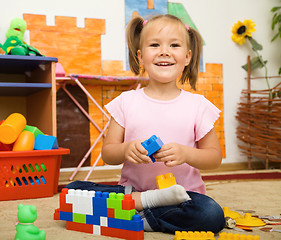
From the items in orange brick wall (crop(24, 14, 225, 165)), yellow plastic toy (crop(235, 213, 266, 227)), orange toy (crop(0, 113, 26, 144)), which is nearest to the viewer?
yellow plastic toy (crop(235, 213, 266, 227))

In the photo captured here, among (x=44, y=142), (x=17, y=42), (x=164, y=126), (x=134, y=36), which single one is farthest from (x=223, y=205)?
(x=17, y=42)

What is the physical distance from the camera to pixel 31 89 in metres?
1.63

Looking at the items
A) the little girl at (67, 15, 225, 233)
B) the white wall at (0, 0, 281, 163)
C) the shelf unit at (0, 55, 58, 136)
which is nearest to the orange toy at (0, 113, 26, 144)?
the shelf unit at (0, 55, 58, 136)

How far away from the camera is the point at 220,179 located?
1.86 meters

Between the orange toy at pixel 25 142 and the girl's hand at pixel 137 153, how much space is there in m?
0.68

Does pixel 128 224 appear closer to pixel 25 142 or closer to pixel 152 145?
pixel 152 145

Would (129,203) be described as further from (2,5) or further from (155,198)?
(2,5)

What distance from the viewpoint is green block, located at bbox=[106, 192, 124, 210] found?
0.80 metres

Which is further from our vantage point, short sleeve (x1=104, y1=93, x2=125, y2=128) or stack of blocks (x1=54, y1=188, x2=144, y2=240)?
short sleeve (x1=104, y1=93, x2=125, y2=128)

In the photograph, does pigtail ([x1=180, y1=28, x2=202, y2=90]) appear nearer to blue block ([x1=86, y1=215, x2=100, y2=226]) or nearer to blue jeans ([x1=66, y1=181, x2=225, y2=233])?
blue jeans ([x1=66, y1=181, x2=225, y2=233])

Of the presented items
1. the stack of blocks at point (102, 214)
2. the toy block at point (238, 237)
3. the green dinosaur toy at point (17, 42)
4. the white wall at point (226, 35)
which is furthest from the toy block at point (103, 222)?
the white wall at point (226, 35)

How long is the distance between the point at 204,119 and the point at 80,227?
0.45 meters

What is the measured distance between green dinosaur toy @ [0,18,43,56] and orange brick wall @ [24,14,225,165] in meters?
0.12

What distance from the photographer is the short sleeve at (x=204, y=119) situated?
1010 millimetres
